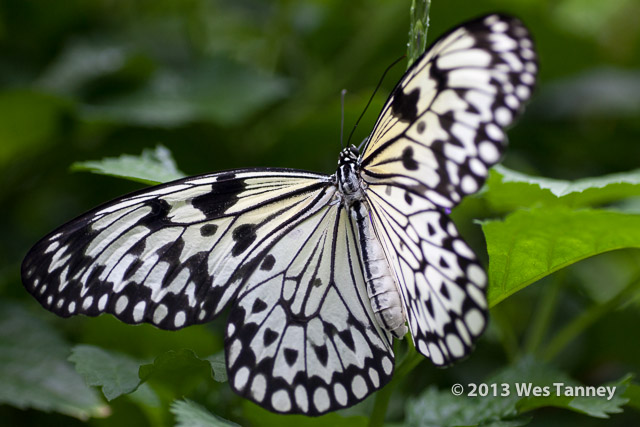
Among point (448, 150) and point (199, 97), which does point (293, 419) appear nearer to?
point (448, 150)

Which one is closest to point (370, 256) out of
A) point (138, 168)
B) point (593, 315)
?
point (138, 168)

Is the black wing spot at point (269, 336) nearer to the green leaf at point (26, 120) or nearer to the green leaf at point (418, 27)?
the green leaf at point (418, 27)

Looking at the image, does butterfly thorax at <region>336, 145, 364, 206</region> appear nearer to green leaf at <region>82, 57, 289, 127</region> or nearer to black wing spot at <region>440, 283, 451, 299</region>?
black wing spot at <region>440, 283, 451, 299</region>

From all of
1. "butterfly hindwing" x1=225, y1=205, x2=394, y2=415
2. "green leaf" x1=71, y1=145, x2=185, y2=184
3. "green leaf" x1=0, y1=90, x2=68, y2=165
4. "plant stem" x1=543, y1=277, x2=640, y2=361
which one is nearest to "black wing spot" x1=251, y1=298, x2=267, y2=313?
"butterfly hindwing" x1=225, y1=205, x2=394, y2=415

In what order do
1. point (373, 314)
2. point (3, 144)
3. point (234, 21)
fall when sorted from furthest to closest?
1. point (234, 21)
2. point (3, 144)
3. point (373, 314)

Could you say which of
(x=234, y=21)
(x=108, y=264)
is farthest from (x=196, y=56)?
(x=108, y=264)

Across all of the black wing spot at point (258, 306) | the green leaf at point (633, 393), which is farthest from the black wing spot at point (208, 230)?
the green leaf at point (633, 393)

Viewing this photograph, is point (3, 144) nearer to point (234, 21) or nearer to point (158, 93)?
point (158, 93)
